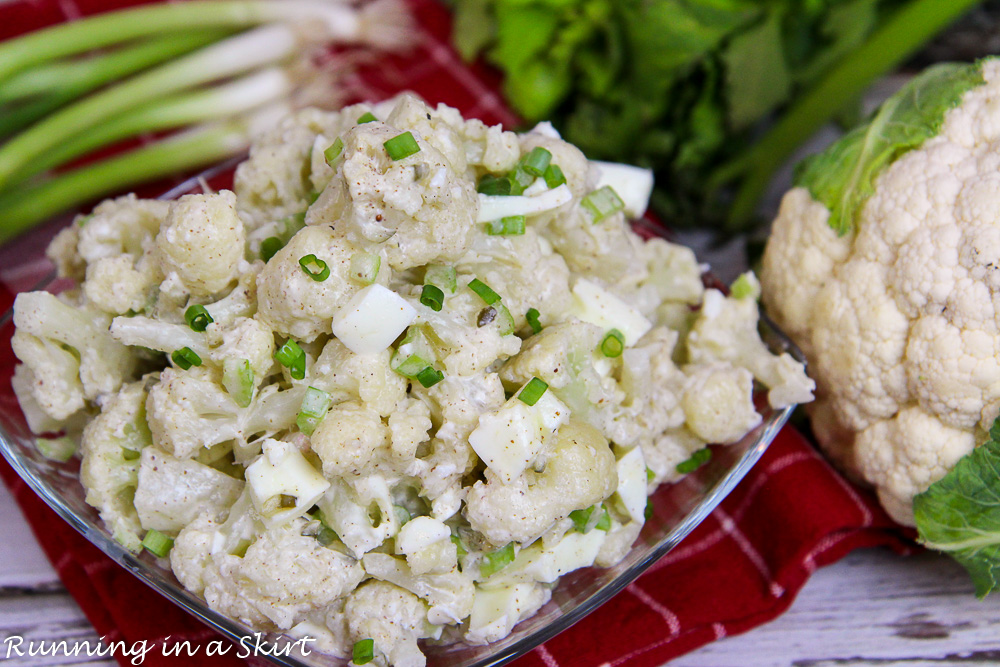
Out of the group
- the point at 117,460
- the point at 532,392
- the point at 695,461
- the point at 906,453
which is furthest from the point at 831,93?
the point at 117,460

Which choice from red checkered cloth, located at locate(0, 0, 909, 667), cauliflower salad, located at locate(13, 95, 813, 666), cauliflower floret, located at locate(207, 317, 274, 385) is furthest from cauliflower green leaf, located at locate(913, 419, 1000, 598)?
cauliflower floret, located at locate(207, 317, 274, 385)

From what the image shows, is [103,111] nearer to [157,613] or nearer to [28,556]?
[28,556]

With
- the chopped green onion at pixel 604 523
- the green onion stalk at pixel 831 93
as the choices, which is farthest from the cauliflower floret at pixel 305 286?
the green onion stalk at pixel 831 93

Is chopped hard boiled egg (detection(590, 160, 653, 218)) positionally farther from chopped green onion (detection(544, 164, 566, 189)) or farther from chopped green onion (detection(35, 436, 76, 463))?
chopped green onion (detection(35, 436, 76, 463))

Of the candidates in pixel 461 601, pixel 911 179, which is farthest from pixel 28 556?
pixel 911 179

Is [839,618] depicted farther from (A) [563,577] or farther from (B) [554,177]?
(B) [554,177]

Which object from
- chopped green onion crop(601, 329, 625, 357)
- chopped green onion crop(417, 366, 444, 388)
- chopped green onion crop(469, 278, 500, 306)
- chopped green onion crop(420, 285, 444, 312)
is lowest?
chopped green onion crop(601, 329, 625, 357)

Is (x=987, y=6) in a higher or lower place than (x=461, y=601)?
higher
